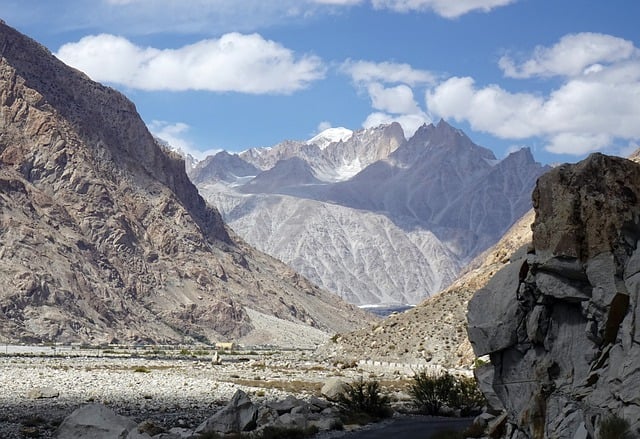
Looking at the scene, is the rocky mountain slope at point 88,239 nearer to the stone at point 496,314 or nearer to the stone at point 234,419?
the stone at point 234,419

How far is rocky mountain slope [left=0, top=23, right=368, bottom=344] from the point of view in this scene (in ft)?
443

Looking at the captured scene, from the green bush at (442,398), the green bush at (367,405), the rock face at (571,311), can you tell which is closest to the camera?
the rock face at (571,311)

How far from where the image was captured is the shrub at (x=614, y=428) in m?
13.7

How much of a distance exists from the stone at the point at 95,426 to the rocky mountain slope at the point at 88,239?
103m

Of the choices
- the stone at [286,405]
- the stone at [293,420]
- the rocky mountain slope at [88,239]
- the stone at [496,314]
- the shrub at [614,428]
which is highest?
the rocky mountain slope at [88,239]

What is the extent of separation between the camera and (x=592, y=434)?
14656mm

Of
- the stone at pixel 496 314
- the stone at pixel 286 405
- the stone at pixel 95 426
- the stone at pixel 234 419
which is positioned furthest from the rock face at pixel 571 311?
the stone at pixel 286 405

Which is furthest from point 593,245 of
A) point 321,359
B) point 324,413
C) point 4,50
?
point 4,50

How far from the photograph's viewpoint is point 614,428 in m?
13.9

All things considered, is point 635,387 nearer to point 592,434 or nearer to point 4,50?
point 592,434

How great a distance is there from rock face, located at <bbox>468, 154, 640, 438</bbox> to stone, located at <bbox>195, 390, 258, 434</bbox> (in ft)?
42.2

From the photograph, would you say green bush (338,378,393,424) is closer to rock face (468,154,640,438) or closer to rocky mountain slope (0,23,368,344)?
rock face (468,154,640,438)

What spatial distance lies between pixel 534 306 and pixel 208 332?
5864 inches

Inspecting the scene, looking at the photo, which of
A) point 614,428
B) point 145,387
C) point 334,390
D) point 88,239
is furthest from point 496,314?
point 88,239
